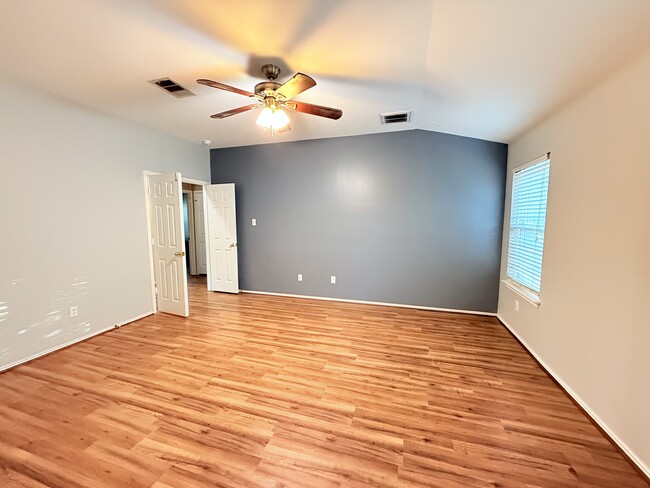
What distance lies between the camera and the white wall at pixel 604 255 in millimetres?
1572

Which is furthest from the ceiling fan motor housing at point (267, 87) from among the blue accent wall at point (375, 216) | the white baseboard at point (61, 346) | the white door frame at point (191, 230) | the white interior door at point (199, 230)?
the white door frame at point (191, 230)

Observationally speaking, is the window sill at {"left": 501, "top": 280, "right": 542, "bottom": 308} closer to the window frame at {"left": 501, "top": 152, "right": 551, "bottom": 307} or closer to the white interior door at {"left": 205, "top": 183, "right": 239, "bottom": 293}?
the window frame at {"left": 501, "top": 152, "right": 551, "bottom": 307}

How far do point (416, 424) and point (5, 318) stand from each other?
3715mm

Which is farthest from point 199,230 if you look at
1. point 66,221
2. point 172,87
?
point 172,87

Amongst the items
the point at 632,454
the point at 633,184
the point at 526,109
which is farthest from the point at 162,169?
the point at 632,454

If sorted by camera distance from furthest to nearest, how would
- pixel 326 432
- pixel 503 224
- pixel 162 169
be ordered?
pixel 162 169, pixel 503 224, pixel 326 432

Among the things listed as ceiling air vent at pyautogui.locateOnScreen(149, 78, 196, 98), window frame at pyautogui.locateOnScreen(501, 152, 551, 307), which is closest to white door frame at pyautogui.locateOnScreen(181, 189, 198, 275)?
ceiling air vent at pyautogui.locateOnScreen(149, 78, 196, 98)

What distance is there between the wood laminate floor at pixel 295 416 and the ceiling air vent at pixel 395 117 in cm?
276

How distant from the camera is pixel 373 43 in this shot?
190 cm

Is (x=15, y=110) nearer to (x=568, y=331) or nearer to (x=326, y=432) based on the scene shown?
(x=326, y=432)

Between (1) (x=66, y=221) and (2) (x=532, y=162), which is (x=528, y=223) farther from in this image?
(1) (x=66, y=221)

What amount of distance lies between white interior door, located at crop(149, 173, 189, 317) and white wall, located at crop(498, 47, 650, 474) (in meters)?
4.33

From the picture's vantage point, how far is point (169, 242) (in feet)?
12.7

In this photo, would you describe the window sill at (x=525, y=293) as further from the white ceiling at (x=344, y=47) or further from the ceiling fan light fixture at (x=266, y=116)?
the ceiling fan light fixture at (x=266, y=116)
